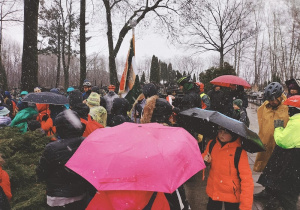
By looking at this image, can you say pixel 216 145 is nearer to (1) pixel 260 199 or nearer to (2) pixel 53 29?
(1) pixel 260 199

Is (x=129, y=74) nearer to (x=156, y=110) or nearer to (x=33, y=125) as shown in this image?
(x=156, y=110)

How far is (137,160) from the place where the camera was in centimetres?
168

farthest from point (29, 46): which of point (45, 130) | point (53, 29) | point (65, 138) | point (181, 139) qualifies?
point (53, 29)

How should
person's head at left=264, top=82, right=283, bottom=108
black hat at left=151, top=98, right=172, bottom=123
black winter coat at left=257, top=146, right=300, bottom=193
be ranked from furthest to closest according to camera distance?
black hat at left=151, top=98, right=172, bottom=123 → person's head at left=264, top=82, right=283, bottom=108 → black winter coat at left=257, top=146, right=300, bottom=193

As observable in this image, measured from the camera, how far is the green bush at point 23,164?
3.13 metres

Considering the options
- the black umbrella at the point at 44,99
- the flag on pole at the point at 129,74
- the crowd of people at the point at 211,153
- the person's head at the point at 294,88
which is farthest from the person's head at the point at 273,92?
the black umbrella at the point at 44,99

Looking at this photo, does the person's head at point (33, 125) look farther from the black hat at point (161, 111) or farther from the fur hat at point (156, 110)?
the black hat at point (161, 111)

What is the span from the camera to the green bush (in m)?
3.13

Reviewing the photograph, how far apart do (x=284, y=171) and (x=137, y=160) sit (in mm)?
2803

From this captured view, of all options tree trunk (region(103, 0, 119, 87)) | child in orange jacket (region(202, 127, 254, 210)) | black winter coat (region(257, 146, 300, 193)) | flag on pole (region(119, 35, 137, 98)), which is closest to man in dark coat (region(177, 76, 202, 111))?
flag on pole (region(119, 35, 137, 98))

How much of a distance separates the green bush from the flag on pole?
97.2 inches

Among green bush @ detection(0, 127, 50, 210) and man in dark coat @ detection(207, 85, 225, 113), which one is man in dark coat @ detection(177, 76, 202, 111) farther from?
green bush @ detection(0, 127, 50, 210)

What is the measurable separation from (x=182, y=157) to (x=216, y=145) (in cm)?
131

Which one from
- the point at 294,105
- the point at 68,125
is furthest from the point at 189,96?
the point at 68,125
